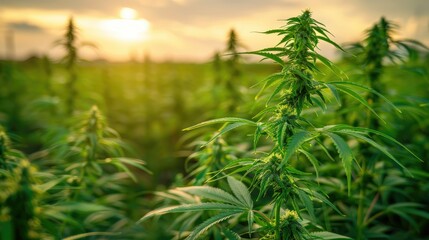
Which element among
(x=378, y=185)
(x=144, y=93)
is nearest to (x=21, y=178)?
(x=378, y=185)

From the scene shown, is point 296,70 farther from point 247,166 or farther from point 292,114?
point 247,166

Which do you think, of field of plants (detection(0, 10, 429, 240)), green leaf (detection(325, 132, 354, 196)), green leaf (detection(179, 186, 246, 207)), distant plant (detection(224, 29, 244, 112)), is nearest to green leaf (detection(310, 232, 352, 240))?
field of plants (detection(0, 10, 429, 240))

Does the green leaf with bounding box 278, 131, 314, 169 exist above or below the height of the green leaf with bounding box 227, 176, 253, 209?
above

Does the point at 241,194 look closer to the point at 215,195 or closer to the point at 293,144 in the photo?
the point at 215,195

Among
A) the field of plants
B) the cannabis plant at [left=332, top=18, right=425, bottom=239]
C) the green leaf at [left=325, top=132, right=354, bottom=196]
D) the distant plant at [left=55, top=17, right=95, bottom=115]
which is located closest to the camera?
the green leaf at [left=325, top=132, right=354, bottom=196]

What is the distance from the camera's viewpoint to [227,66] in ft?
11.9

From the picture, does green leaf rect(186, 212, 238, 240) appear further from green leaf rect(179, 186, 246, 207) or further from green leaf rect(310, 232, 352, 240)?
green leaf rect(310, 232, 352, 240)

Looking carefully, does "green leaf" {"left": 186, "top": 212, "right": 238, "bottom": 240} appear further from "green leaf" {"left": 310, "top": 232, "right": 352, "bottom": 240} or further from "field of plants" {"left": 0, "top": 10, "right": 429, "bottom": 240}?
"green leaf" {"left": 310, "top": 232, "right": 352, "bottom": 240}

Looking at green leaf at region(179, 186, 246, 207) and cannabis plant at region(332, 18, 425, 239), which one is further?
cannabis plant at region(332, 18, 425, 239)

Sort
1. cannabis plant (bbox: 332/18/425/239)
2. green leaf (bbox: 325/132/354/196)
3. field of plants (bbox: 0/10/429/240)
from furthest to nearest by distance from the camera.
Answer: cannabis plant (bbox: 332/18/425/239) → field of plants (bbox: 0/10/429/240) → green leaf (bbox: 325/132/354/196)

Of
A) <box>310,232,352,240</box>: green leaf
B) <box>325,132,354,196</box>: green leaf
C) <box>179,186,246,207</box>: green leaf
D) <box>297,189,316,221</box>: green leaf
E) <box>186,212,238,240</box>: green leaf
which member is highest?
<box>325,132,354,196</box>: green leaf

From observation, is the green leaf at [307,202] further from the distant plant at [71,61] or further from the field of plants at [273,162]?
the distant plant at [71,61]

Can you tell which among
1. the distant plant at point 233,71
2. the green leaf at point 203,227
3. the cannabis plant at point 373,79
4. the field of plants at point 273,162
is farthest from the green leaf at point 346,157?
the distant plant at point 233,71

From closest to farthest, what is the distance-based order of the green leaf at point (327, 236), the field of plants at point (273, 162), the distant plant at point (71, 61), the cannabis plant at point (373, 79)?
the field of plants at point (273, 162), the green leaf at point (327, 236), the cannabis plant at point (373, 79), the distant plant at point (71, 61)
